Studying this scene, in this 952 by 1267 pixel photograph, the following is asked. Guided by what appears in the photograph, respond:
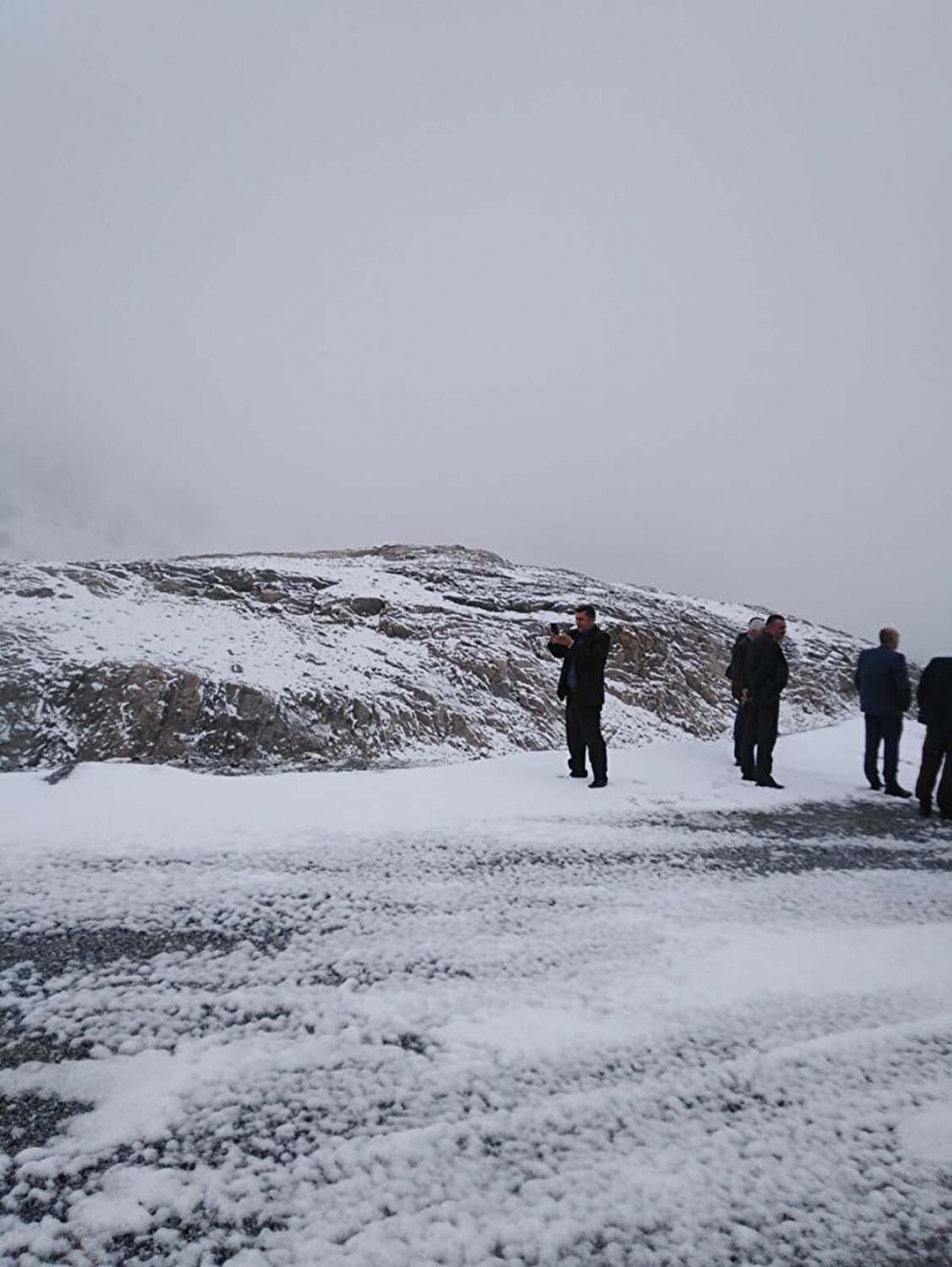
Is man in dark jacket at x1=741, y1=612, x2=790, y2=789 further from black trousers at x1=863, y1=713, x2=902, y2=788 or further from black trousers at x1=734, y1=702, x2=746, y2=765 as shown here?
black trousers at x1=863, y1=713, x2=902, y2=788

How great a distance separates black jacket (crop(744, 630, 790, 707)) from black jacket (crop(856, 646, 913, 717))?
126 cm

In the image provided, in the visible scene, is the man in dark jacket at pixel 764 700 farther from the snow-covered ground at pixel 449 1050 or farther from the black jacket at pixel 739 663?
the snow-covered ground at pixel 449 1050

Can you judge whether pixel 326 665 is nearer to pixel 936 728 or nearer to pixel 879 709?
pixel 879 709

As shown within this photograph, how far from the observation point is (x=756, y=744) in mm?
7008

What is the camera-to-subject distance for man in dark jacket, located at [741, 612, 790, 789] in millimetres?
6809

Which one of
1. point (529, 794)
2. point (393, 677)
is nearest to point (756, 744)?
point (529, 794)

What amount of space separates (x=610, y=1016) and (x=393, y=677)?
1104 centimetres

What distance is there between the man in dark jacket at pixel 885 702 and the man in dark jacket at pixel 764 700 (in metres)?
→ 1.27

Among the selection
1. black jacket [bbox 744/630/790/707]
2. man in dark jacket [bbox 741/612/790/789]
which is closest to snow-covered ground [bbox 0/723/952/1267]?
man in dark jacket [bbox 741/612/790/789]

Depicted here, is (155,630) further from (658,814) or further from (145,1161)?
(145,1161)

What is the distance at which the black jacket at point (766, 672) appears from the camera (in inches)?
277

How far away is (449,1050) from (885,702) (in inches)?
292

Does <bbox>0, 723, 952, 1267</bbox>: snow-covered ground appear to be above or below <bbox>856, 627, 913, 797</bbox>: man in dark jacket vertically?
below

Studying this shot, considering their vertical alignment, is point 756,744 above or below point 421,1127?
above
